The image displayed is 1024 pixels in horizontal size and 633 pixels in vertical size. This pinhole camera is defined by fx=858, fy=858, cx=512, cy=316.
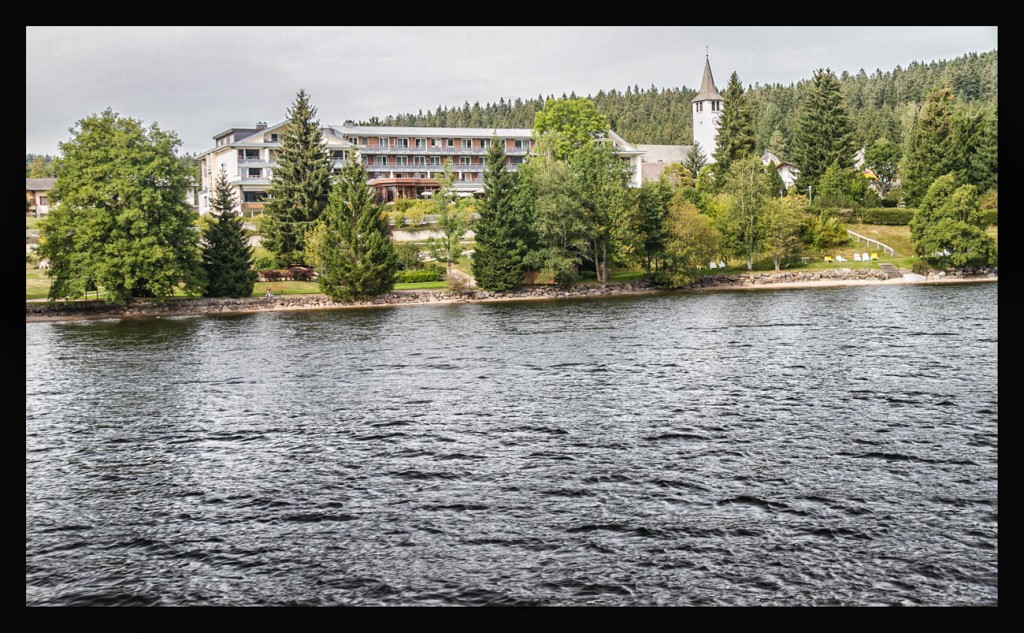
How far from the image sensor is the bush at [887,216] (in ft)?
252

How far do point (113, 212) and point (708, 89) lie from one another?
83.9 m

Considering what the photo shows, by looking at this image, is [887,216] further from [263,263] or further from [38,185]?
[38,185]

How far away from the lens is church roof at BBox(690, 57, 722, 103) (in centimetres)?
11494

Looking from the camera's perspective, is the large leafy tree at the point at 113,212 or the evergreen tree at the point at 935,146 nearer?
the large leafy tree at the point at 113,212

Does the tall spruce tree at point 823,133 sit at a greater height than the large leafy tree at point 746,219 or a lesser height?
greater

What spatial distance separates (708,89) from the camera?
115812 millimetres

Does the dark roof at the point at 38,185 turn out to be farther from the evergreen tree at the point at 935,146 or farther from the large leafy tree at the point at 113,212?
the evergreen tree at the point at 935,146

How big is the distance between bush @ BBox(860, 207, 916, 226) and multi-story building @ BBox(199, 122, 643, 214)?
28.2 metres

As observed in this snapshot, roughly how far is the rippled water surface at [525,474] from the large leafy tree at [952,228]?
101ft

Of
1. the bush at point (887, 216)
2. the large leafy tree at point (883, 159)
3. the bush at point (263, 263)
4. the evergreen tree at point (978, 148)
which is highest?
the large leafy tree at point (883, 159)

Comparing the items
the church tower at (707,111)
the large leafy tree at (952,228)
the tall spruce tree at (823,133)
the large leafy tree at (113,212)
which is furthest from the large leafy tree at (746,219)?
the church tower at (707,111)

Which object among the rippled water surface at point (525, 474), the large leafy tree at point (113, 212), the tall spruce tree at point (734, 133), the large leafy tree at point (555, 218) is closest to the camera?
the rippled water surface at point (525, 474)

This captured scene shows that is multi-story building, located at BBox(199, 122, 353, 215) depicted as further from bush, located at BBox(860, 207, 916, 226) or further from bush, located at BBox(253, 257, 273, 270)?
bush, located at BBox(860, 207, 916, 226)

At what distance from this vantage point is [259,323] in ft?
164
